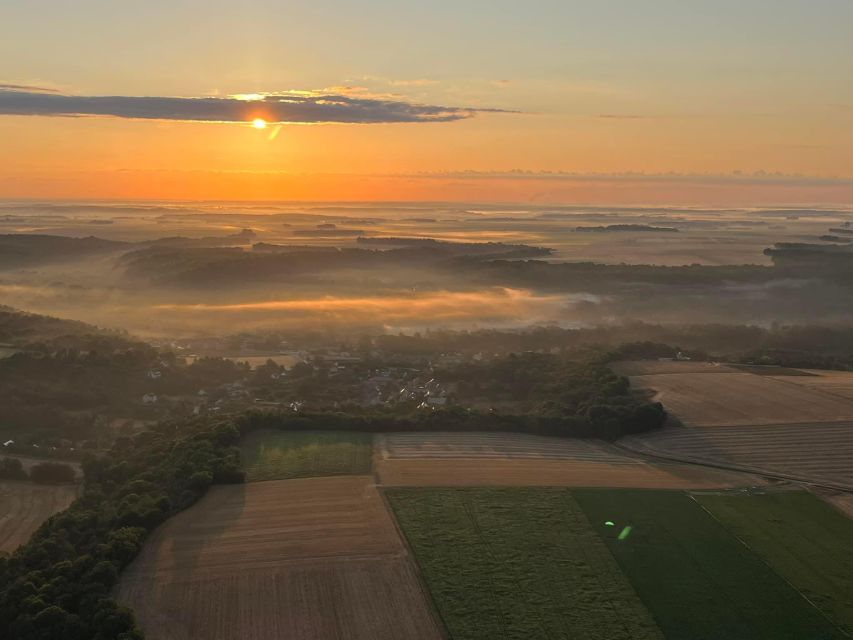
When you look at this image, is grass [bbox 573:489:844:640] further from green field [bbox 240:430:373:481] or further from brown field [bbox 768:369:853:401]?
brown field [bbox 768:369:853:401]

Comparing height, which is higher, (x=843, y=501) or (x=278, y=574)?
(x=278, y=574)

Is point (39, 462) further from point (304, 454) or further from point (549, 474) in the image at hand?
point (549, 474)

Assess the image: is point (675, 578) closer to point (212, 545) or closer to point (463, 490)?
point (463, 490)

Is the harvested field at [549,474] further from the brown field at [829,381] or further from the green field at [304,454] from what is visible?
the brown field at [829,381]

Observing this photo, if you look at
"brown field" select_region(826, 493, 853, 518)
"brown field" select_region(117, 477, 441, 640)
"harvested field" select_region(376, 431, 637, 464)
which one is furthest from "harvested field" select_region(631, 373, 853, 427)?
"brown field" select_region(117, 477, 441, 640)

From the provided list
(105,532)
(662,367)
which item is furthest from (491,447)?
(662,367)

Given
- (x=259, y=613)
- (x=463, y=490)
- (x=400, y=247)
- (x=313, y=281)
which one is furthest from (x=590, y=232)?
(x=259, y=613)
